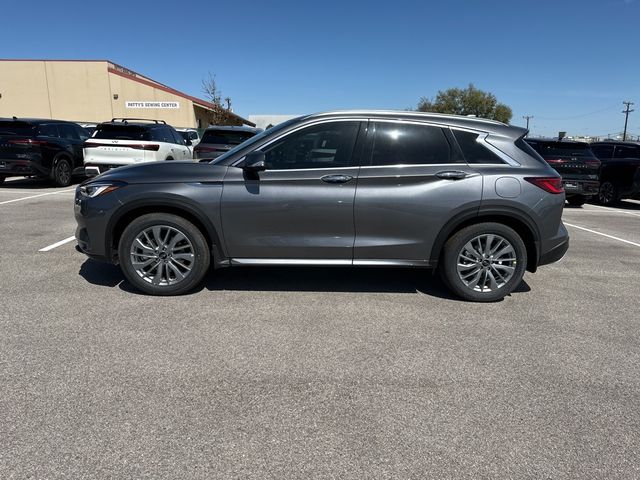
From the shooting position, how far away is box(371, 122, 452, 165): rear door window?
4191 mm

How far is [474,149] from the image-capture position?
4.24 metres

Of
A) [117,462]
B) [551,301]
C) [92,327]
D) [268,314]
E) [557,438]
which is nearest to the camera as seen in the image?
[117,462]

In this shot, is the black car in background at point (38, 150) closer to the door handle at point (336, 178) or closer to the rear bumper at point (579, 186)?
the door handle at point (336, 178)

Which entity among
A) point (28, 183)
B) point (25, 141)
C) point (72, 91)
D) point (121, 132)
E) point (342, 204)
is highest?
point (72, 91)

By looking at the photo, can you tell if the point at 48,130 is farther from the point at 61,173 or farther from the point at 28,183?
the point at 28,183

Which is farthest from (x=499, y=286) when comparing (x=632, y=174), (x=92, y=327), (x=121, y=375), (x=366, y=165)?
(x=632, y=174)

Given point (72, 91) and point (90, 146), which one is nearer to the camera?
point (90, 146)

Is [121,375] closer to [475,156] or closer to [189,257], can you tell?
[189,257]

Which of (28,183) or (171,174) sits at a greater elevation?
(171,174)

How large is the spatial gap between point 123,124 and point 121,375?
866 cm

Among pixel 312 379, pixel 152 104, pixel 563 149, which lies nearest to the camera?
pixel 312 379

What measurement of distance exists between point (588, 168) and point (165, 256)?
10.9 m

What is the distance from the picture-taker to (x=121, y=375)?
293 centimetres

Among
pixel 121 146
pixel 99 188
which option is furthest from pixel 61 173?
pixel 99 188
